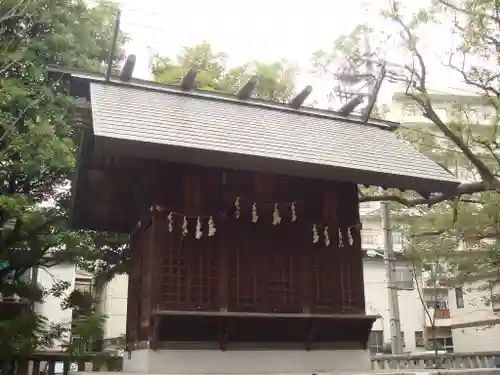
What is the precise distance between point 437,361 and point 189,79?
10783 millimetres

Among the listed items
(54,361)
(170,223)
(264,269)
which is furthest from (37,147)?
(264,269)

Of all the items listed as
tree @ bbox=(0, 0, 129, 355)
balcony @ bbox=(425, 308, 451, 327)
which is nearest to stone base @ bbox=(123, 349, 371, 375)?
tree @ bbox=(0, 0, 129, 355)

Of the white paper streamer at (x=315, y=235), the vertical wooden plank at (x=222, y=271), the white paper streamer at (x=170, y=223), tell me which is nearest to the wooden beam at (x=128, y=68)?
the white paper streamer at (x=170, y=223)

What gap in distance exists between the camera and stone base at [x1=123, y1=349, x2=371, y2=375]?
23.3 feet

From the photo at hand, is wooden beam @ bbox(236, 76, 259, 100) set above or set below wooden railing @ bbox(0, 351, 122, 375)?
above

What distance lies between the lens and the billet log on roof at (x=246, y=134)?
6555mm

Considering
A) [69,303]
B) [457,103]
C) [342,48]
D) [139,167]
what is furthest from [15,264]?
[457,103]

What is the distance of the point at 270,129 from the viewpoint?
8.30 m

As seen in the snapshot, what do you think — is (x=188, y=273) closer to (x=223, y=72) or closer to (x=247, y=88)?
(x=247, y=88)

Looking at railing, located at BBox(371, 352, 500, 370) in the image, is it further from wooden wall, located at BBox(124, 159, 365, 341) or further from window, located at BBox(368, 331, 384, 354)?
window, located at BBox(368, 331, 384, 354)

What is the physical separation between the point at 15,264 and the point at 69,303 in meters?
1.65

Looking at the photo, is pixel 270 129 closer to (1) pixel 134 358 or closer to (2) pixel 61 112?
(1) pixel 134 358

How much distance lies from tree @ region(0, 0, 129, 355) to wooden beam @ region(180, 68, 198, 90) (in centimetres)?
377

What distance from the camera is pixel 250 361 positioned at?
749 centimetres
